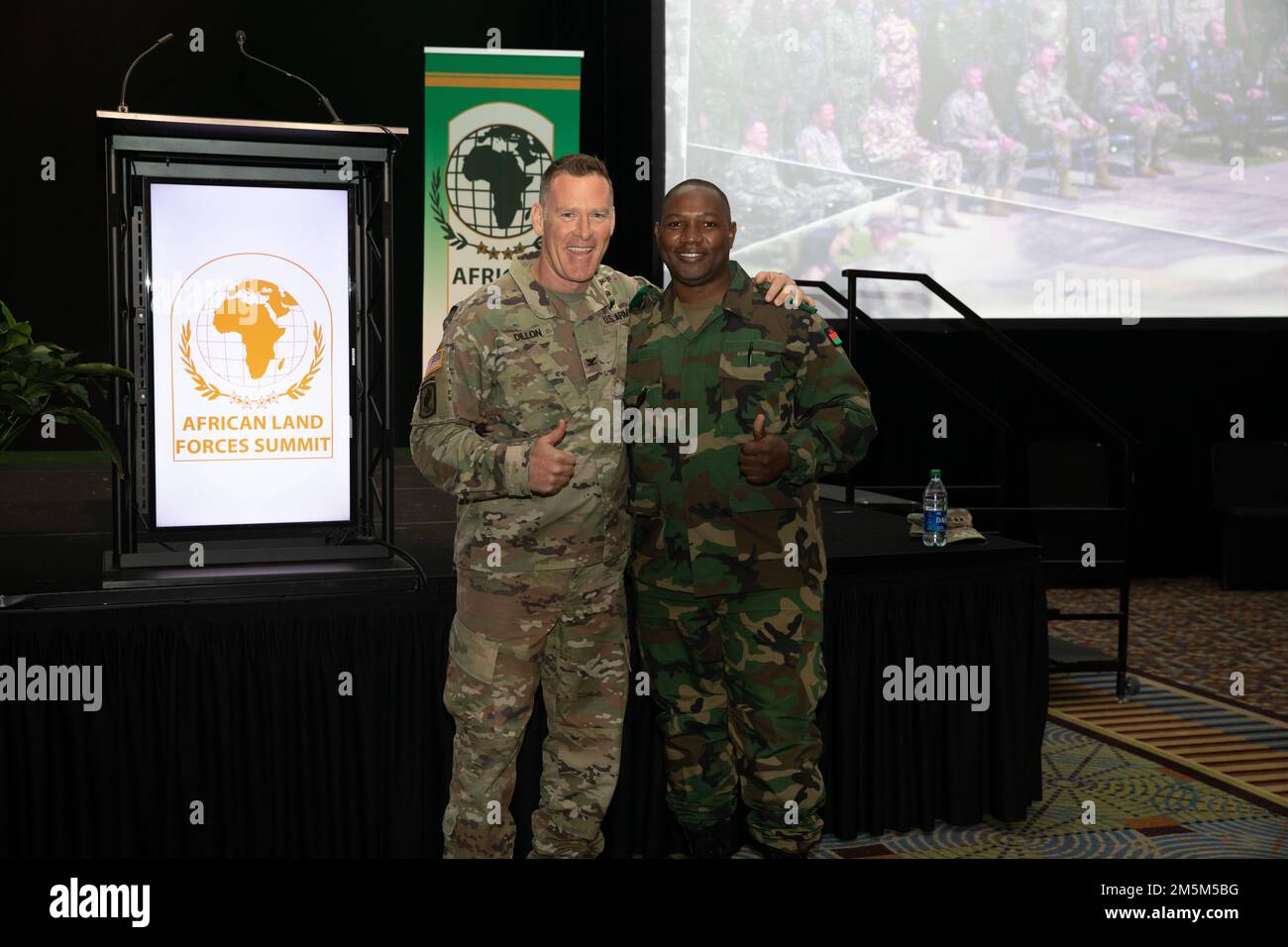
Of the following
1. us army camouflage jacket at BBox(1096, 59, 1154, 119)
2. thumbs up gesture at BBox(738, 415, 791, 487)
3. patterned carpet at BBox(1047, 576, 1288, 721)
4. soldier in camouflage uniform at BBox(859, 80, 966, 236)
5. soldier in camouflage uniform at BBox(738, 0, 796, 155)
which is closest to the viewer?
thumbs up gesture at BBox(738, 415, 791, 487)

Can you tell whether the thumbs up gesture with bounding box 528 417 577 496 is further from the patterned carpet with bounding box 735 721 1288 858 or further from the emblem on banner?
the emblem on banner

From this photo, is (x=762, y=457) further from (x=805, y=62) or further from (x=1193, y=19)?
(x=1193, y=19)

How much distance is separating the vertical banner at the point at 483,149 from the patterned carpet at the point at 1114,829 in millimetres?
3839

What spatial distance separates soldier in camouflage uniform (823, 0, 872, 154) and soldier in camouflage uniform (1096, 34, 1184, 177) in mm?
1312

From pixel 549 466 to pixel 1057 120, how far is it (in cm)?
525

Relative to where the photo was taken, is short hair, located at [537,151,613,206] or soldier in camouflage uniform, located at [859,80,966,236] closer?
short hair, located at [537,151,613,206]

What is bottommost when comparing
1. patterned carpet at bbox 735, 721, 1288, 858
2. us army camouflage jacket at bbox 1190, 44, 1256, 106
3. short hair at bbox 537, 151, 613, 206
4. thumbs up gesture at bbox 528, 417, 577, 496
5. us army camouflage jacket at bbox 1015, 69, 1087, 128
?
patterned carpet at bbox 735, 721, 1288, 858

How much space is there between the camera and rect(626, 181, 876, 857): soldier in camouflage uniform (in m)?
2.52

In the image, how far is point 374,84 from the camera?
6.83 metres

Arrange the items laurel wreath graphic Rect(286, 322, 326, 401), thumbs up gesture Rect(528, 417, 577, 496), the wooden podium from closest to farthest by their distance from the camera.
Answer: thumbs up gesture Rect(528, 417, 577, 496)
the wooden podium
laurel wreath graphic Rect(286, 322, 326, 401)

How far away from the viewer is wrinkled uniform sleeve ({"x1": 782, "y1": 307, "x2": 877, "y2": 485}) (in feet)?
8.14

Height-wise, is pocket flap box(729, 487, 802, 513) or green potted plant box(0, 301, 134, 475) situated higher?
→ green potted plant box(0, 301, 134, 475)

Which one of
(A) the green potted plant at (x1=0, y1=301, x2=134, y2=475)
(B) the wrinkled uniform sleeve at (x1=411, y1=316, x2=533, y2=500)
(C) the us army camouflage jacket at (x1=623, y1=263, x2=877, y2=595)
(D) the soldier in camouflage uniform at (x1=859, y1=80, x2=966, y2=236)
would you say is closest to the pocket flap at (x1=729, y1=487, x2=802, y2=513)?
(C) the us army camouflage jacket at (x1=623, y1=263, x2=877, y2=595)

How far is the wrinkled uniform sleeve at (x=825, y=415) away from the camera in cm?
248
